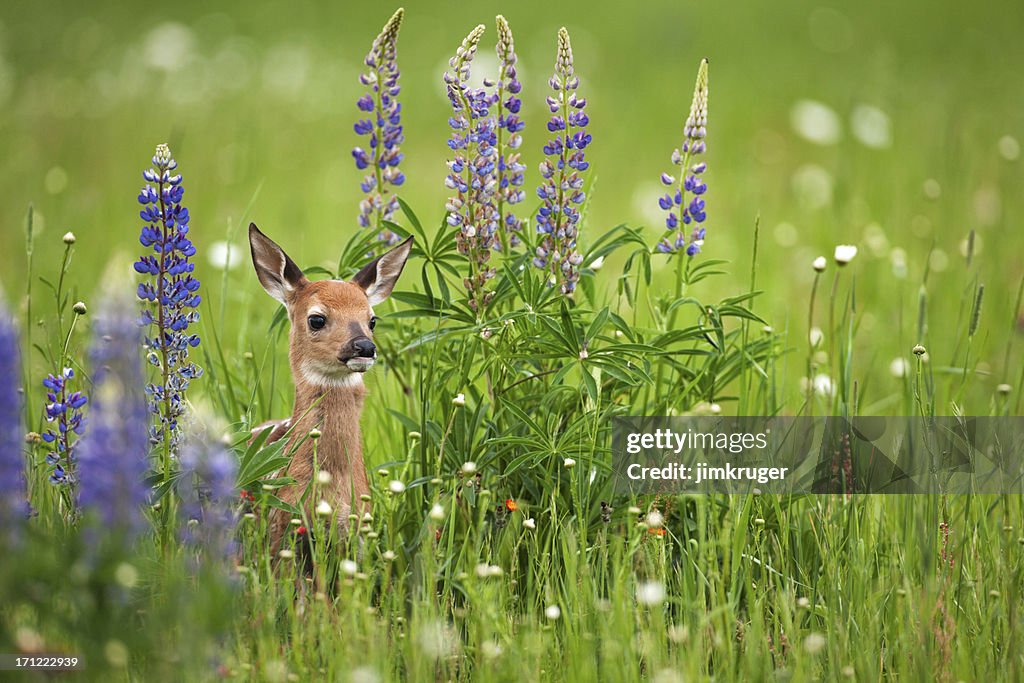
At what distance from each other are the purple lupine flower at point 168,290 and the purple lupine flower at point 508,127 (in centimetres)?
113

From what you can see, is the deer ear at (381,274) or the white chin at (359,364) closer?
the white chin at (359,364)

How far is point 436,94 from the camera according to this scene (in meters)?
11.9

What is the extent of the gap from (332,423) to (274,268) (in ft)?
1.93

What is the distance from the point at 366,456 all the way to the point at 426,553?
3.91 ft

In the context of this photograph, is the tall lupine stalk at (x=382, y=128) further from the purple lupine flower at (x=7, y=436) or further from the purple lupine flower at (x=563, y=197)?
the purple lupine flower at (x=7, y=436)

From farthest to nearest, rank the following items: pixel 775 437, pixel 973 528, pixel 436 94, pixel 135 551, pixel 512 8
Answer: pixel 512 8 < pixel 436 94 < pixel 775 437 < pixel 973 528 < pixel 135 551

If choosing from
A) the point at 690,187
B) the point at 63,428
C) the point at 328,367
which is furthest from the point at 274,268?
the point at 690,187

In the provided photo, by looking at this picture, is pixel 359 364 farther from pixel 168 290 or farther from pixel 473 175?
pixel 473 175

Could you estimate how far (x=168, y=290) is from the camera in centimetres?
347

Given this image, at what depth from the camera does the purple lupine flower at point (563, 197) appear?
151 inches

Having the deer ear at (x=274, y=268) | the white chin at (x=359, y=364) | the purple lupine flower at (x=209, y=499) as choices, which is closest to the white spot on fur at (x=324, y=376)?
the white chin at (x=359, y=364)

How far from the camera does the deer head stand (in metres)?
3.63

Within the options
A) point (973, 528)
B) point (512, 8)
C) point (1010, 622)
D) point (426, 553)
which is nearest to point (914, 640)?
point (1010, 622)

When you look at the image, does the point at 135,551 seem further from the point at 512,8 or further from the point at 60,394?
the point at 512,8
